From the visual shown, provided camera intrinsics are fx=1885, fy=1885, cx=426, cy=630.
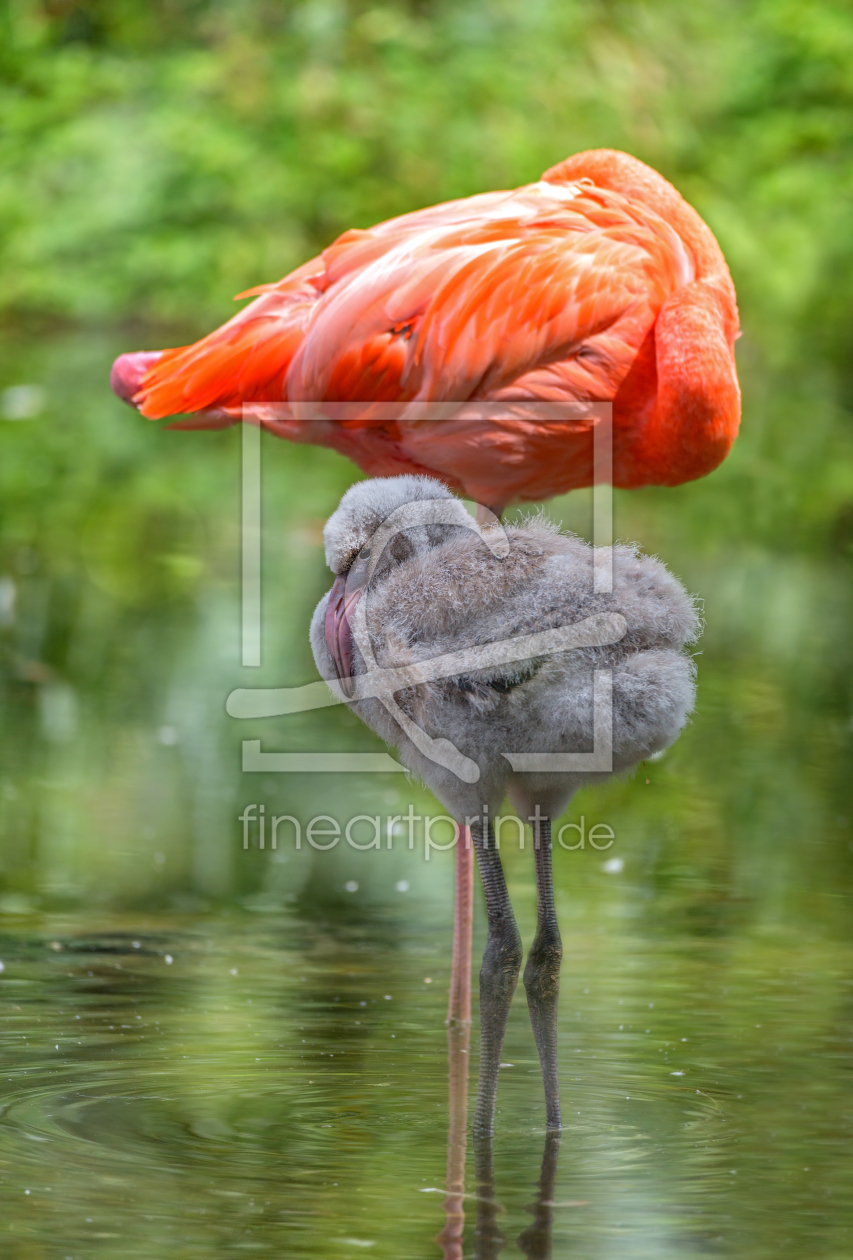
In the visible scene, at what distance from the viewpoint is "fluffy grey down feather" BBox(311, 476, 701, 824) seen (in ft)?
9.82

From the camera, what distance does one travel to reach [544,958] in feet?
11.0

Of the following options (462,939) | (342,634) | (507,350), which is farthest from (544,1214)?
(507,350)

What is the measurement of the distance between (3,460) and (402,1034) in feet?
30.2

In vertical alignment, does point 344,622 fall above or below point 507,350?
below

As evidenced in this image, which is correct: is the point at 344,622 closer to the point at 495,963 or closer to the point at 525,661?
the point at 525,661

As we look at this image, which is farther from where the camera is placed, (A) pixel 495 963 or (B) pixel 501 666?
(A) pixel 495 963

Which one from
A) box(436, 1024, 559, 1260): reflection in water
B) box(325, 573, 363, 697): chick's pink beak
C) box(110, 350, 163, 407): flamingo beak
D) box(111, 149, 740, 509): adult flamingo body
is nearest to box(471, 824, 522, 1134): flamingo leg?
box(436, 1024, 559, 1260): reflection in water

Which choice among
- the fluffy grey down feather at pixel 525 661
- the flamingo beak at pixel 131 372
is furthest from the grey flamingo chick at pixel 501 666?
the flamingo beak at pixel 131 372

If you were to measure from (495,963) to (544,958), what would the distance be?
10cm

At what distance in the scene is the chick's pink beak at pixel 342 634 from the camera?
128 inches

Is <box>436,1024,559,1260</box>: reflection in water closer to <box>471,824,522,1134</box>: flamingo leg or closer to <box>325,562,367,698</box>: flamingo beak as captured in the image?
<box>471,824,522,1134</box>: flamingo leg

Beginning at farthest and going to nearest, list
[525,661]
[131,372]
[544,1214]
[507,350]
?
[131,372] → [507,350] → [525,661] → [544,1214]

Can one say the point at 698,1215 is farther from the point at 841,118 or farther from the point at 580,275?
the point at 841,118

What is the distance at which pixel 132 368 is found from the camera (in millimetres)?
5074
